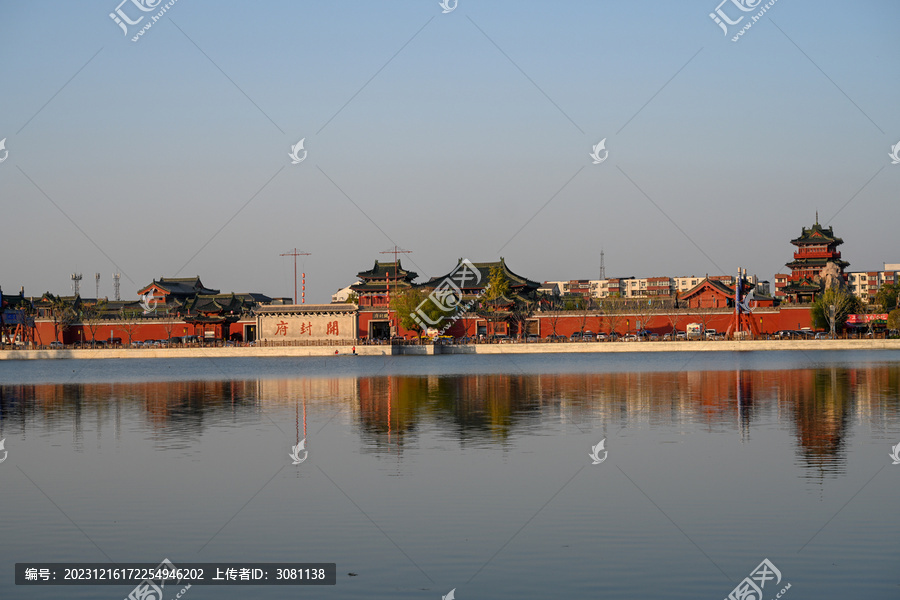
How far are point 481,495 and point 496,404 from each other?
50.0 feet

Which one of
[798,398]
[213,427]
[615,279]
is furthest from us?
[615,279]

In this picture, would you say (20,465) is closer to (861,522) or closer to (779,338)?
(861,522)

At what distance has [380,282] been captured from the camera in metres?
102

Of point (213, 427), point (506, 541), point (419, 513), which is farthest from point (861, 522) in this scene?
point (213, 427)

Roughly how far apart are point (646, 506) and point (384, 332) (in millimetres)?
78260

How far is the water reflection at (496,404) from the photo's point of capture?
22.4 m

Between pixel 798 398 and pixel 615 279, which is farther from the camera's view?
pixel 615 279

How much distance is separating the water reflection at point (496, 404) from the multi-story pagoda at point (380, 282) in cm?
5546

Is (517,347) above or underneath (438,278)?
underneath

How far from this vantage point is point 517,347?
78062mm

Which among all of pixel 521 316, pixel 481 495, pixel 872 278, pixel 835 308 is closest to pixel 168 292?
pixel 521 316

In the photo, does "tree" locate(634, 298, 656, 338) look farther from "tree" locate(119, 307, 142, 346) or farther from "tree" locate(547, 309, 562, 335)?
"tree" locate(119, 307, 142, 346)

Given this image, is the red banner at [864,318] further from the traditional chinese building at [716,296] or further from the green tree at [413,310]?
the green tree at [413,310]

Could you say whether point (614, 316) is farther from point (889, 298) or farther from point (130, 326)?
point (130, 326)
